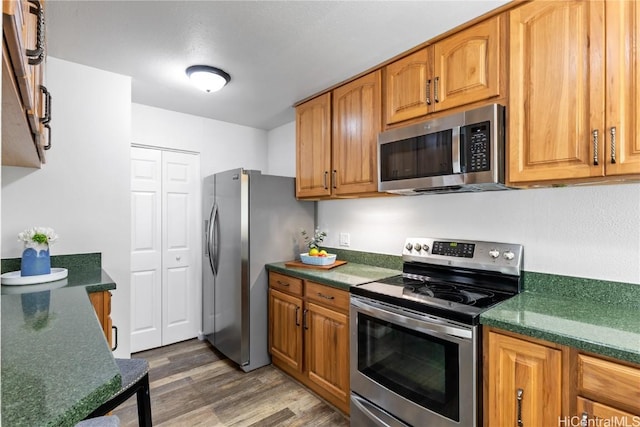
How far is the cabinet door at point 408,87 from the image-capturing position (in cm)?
197

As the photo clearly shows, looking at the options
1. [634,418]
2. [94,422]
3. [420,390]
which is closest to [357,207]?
[420,390]

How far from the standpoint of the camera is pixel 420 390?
5.47 feet

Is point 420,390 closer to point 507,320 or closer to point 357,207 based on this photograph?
point 507,320

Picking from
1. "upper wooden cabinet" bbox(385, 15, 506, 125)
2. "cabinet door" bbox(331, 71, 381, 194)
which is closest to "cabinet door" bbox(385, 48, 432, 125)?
"upper wooden cabinet" bbox(385, 15, 506, 125)

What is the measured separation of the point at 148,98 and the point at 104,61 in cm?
72

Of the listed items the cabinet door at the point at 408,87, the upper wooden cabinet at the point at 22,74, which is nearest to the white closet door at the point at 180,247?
the upper wooden cabinet at the point at 22,74

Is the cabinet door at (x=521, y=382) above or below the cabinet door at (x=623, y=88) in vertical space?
below

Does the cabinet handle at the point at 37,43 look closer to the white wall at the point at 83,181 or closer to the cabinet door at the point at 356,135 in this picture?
the white wall at the point at 83,181

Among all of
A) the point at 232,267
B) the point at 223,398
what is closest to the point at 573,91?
the point at 232,267

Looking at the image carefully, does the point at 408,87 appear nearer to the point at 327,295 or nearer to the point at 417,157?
the point at 417,157

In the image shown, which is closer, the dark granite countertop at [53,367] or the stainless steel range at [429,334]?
the dark granite countertop at [53,367]

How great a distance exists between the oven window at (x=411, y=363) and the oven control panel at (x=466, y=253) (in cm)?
61

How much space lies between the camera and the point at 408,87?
81.0 inches

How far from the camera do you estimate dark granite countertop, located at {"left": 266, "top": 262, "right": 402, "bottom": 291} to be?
7.15 feet
